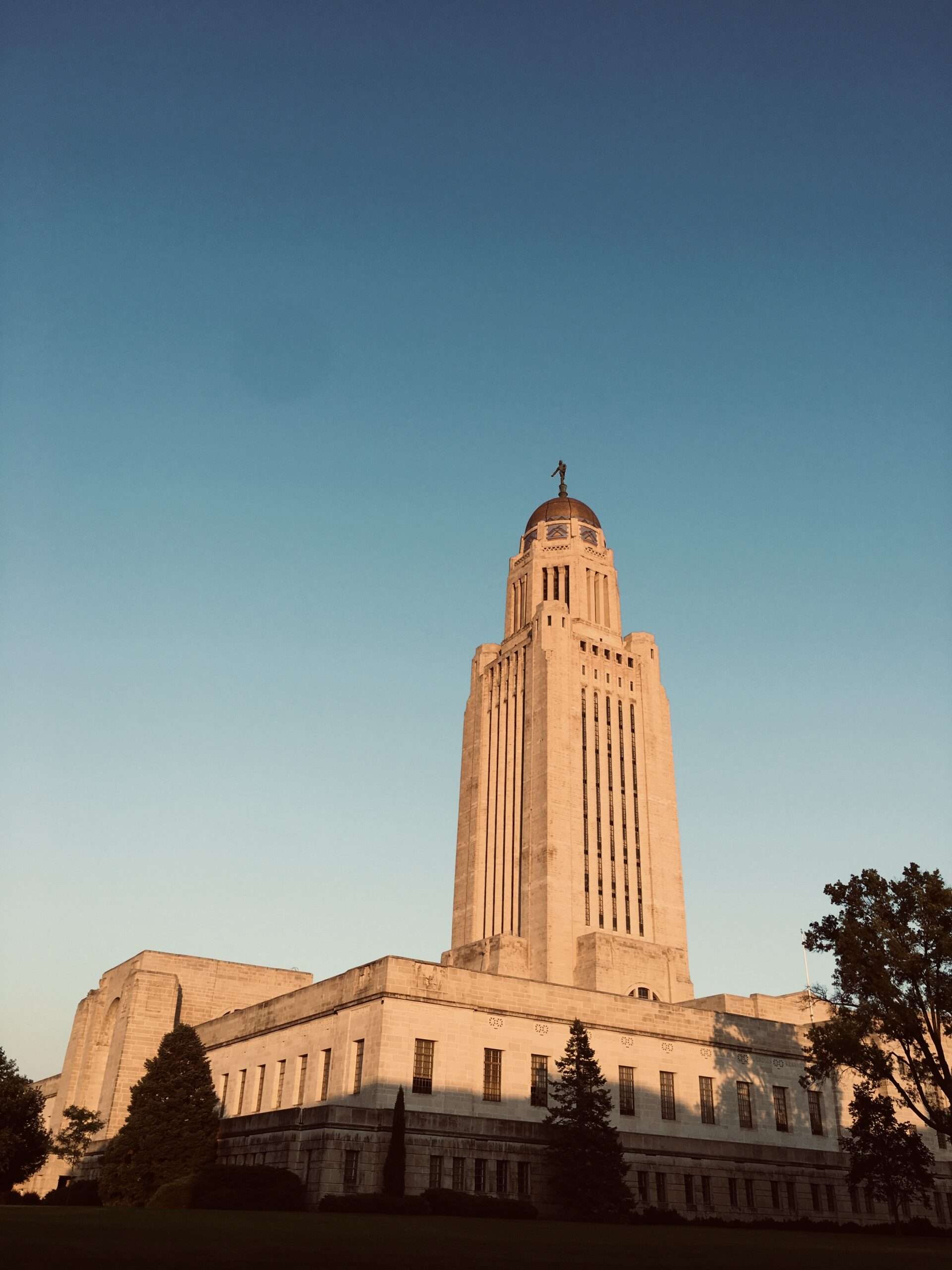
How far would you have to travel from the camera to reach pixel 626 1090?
5000 cm

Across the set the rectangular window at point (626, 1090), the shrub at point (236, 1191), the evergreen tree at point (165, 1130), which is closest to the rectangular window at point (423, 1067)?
the shrub at point (236, 1191)

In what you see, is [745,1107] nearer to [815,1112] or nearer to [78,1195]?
[815,1112]

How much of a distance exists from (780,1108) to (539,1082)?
15.5m

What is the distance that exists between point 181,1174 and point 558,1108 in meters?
16.6

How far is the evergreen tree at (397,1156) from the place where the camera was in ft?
130

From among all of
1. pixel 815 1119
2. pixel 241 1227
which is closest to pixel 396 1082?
pixel 241 1227

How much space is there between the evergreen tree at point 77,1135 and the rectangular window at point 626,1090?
31.5 meters

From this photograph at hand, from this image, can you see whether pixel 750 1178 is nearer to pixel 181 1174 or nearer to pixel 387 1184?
pixel 387 1184

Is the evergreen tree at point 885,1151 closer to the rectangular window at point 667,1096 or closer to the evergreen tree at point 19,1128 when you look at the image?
the rectangular window at point 667,1096

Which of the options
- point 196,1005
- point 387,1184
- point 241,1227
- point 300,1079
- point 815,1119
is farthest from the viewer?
point 196,1005

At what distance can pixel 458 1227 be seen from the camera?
2780 centimetres

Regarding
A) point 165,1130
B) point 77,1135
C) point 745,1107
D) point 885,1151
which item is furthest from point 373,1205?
point 77,1135

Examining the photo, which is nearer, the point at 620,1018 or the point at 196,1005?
the point at 620,1018

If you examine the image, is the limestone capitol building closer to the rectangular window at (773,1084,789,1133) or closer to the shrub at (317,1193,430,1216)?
the rectangular window at (773,1084,789,1133)
